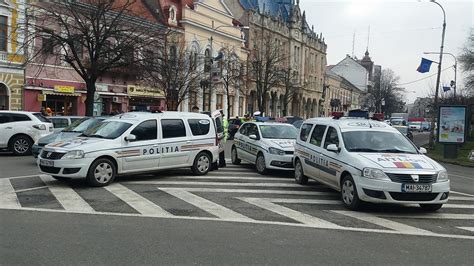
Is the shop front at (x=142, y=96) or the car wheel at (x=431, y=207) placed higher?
the shop front at (x=142, y=96)

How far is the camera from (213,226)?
707cm

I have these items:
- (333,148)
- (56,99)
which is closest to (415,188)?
(333,148)

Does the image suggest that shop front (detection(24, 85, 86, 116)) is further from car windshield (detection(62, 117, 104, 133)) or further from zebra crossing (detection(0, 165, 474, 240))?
zebra crossing (detection(0, 165, 474, 240))

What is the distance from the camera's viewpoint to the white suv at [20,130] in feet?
56.1

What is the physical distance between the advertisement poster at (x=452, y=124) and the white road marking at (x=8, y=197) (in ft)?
62.3

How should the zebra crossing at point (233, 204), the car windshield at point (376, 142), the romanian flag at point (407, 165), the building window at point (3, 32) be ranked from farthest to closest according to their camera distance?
the building window at point (3, 32)
the car windshield at point (376, 142)
the romanian flag at point (407, 165)
the zebra crossing at point (233, 204)

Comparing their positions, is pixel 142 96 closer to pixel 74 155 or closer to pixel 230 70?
pixel 230 70

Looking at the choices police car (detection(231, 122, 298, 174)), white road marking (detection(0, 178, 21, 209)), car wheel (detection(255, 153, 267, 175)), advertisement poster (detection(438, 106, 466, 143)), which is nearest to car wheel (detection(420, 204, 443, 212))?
police car (detection(231, 122, 298, 174))

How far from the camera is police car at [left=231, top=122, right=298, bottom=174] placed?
13.1 metres

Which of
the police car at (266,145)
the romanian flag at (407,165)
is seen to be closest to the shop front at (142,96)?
the police car at (266,145)

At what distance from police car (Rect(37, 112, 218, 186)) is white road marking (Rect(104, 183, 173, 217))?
0.44m

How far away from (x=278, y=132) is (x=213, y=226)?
25.4 ft

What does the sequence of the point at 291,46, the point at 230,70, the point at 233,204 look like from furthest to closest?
1. the point at 291,46
2. the point at 230,70
3. the point at 233,204

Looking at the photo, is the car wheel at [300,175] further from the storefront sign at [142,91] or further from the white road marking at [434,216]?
the storefront sign at [142,91]
